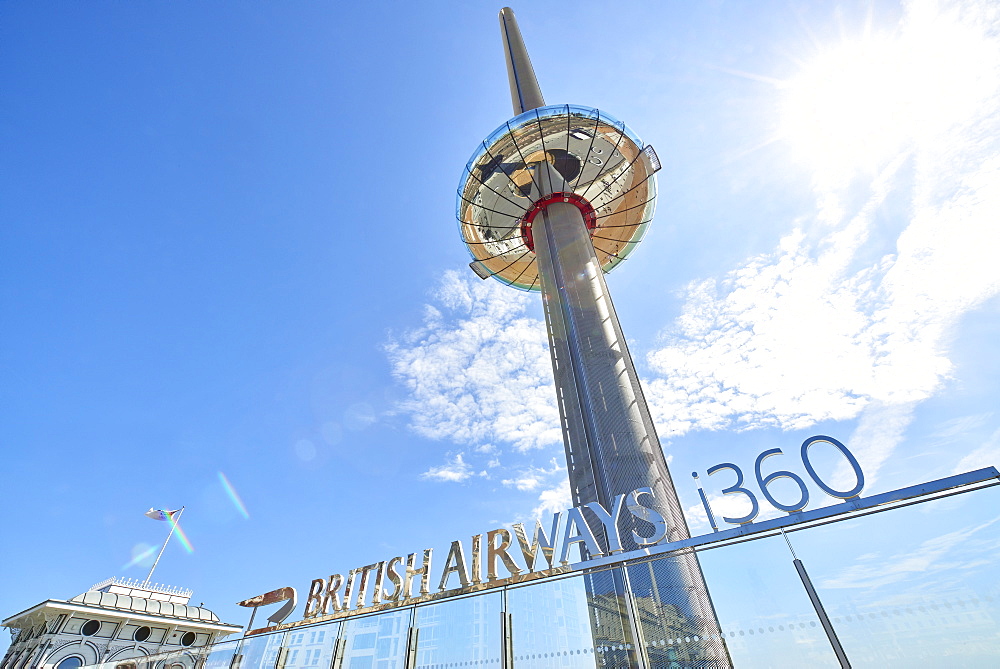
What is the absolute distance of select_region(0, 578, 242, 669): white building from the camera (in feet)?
76.1

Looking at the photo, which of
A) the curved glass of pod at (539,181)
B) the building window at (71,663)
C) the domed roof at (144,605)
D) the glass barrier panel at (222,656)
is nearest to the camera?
the glass barrier panel at (222,656)

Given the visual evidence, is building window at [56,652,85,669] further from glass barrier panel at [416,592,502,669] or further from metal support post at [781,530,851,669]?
metal support post at [781,530,851,669]

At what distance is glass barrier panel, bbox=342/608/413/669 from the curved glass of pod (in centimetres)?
1809

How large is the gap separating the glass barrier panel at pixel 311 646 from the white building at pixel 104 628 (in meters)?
17.0

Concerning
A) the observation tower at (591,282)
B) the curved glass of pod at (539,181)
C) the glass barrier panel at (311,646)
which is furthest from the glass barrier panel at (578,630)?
the curved glass of pod at (539,181)

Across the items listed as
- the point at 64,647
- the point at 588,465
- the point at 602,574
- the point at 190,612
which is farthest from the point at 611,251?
the point at 64,647

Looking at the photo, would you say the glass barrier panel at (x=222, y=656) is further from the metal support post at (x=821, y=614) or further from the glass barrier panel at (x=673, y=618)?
the metal support post at (x=821, y=614)

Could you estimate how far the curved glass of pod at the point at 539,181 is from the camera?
859 inches

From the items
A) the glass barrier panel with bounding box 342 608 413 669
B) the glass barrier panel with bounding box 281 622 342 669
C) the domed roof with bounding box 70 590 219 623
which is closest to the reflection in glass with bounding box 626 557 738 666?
the glass barrier panel with bounding box 342 608 413 669

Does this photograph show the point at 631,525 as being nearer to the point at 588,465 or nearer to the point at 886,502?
the point at 588,465

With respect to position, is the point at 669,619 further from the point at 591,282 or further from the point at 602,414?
the point at 591,282

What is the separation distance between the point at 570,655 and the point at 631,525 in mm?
4824

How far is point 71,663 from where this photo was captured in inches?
909

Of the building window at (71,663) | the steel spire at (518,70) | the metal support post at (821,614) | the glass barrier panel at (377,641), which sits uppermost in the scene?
the steel spire at (518,70)
